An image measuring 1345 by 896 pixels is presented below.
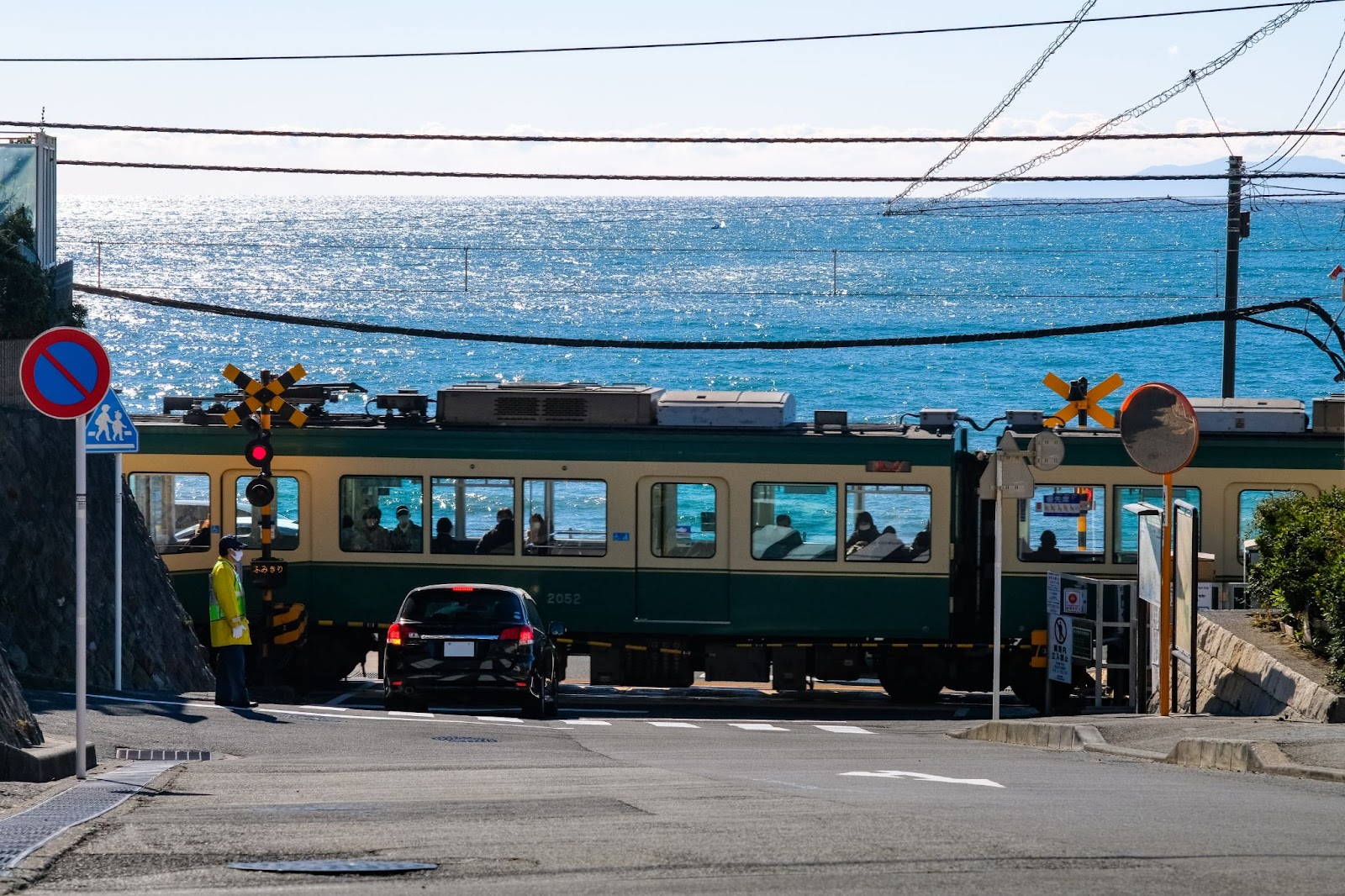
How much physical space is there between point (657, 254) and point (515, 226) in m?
42.3

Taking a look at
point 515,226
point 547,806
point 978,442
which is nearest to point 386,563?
point 547,806

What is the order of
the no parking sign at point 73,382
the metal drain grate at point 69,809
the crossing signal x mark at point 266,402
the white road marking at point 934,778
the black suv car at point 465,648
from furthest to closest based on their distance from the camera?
the crossing signal x mark at point 266,402
the black suv car at point 465,648
the white road marking at point 934,778
the no parking sign at point 73,382
the metal drain grate at point 69,809

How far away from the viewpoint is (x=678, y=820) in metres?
9.00

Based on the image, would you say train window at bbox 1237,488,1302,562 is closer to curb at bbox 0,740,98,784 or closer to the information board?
the information board

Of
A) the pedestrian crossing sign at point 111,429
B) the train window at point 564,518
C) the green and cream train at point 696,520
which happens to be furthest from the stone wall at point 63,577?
the train window at point 564,518

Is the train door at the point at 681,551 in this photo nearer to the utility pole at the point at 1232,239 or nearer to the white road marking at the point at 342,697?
the white road marking at the point at 342,697

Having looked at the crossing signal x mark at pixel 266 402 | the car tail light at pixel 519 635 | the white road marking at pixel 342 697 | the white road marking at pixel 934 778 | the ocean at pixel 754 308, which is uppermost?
the ocean at pixel 754 308

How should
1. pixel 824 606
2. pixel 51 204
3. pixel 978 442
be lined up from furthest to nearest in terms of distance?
pixel 978 442 < pixel 824 606 < pixel 51 204

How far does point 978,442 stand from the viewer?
61.3 m

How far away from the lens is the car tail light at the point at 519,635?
1747cm

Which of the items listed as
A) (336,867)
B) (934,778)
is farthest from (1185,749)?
(336,867)

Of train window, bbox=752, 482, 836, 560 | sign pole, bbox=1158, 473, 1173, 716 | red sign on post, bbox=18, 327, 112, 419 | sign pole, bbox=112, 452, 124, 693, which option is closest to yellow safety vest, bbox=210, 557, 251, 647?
sign pole, bbox=112, 452, 124, 693

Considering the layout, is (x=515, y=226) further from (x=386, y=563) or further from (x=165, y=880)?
(x=165, y=880)

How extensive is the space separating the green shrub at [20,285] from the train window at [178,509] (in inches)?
147
